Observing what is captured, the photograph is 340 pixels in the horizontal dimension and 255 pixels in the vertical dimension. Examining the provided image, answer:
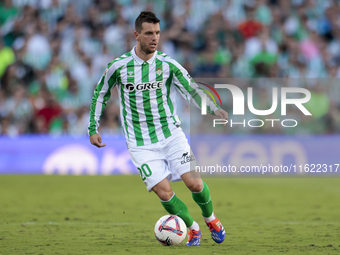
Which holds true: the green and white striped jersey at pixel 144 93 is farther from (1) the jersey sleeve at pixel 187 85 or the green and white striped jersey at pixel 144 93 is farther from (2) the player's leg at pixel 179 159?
A: (2) the player's leg at pixel 179 159

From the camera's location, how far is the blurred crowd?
44.4 ft

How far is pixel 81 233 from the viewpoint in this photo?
255 inches

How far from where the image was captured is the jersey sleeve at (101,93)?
18.7ft

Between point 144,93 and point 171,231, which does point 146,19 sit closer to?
point 144,93

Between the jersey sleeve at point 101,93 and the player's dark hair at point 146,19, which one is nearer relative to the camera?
the player's dark hair at point 146,19

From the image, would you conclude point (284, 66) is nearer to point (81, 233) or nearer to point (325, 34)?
point (325, 34)

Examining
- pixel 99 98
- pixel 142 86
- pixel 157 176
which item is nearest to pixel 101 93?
pixel 99 98

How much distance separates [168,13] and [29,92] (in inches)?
182

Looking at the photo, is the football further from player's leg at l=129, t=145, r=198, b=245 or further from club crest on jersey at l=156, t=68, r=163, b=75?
club crest on jersey at l=156, t=68, r=163, b=75

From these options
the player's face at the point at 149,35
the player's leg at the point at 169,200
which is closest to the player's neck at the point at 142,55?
the player's face at the point at 149,35

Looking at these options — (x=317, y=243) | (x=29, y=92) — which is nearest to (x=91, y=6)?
(x=29, y=92)

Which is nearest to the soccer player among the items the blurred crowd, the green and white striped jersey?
the green and white striped jersey

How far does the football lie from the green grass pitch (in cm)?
11

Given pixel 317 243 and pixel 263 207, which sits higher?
pixel 317 243
